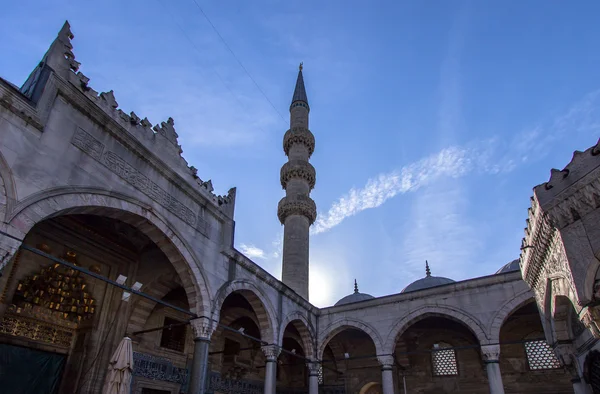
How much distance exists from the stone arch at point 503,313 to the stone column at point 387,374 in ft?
9.26

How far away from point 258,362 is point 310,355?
7.15 ft

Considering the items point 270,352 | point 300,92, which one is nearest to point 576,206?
point 270,352

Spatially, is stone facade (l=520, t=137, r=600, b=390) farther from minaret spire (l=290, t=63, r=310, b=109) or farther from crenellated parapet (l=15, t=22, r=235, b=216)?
minaret spire (l=290, t=63, r=310, b=109)

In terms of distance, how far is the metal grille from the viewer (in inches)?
486

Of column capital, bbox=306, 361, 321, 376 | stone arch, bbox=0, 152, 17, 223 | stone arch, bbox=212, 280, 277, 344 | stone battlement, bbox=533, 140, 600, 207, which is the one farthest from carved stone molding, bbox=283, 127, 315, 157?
stone arch, bbox=0, 152, 17, 223

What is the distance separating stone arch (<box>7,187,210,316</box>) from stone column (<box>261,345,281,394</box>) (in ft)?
9.17

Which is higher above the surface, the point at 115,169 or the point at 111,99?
the point at 111,99

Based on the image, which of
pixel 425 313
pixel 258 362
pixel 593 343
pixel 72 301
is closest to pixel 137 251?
pixel 72 301

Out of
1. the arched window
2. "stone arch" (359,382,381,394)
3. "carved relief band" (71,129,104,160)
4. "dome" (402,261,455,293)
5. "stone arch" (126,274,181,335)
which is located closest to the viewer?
"carved relief band" (71,129,104,160)

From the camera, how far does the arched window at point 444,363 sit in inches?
541

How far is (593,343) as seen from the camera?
23.1 ft

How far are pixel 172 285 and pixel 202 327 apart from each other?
252cm

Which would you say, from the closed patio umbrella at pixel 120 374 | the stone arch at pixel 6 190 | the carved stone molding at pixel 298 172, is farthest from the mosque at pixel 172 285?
the carved stone molding at pixel 298 172

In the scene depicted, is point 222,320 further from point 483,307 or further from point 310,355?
point 483,307
